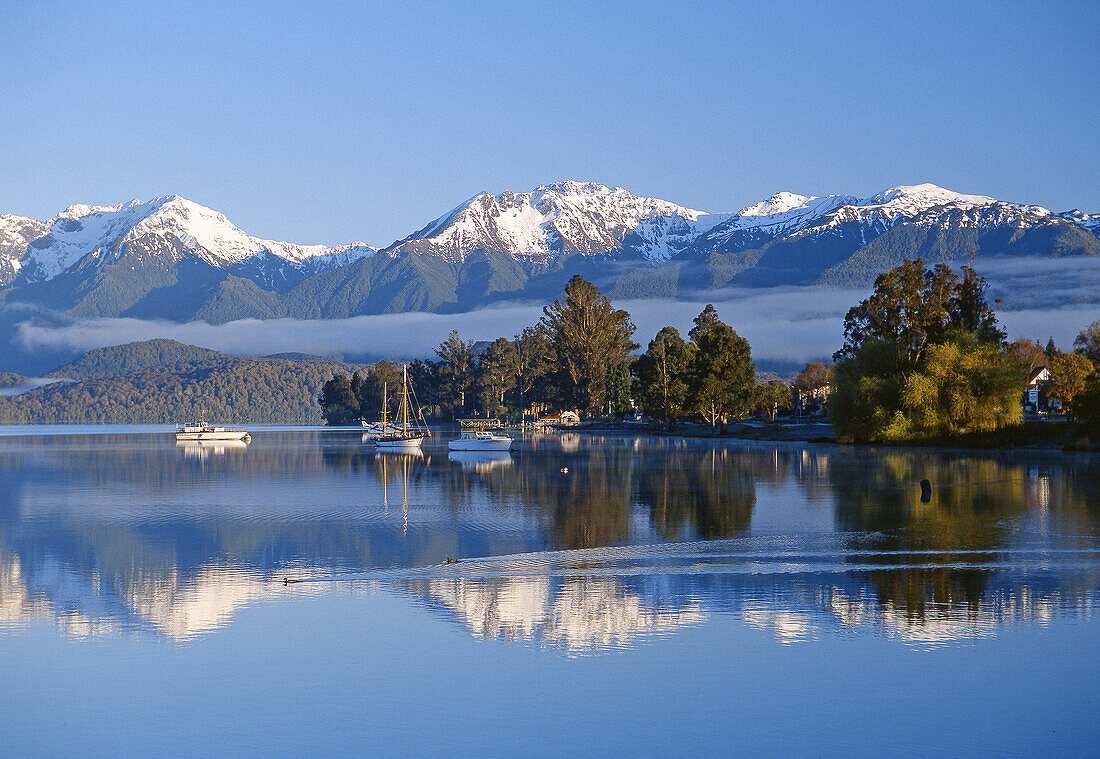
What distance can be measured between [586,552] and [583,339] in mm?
127632

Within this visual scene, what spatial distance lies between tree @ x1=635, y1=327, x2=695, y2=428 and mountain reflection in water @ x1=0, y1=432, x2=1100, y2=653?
74175mm

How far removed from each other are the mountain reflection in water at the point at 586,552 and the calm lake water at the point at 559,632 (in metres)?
0.11

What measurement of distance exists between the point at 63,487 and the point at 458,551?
29878mm

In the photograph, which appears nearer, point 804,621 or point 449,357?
point 804,621

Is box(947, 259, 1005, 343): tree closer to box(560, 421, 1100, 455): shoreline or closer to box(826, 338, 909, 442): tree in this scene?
box(826, 338, 909, 442): tree

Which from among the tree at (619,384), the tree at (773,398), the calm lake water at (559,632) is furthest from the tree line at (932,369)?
the tree at (619,384)

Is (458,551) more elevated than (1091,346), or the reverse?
(1091,346)

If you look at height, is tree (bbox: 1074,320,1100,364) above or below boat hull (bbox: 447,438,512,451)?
above

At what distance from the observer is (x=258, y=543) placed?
25.4 m

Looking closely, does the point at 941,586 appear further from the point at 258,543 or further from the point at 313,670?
the point at 258,543

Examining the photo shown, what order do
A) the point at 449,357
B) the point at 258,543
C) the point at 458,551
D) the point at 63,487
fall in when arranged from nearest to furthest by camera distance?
the point at 458,551, the point at 258,543, the point at 63,487, the point at 449,357

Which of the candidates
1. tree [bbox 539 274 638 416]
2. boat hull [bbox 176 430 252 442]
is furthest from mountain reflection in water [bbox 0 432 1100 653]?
tree [bbox 539 274 638 416]

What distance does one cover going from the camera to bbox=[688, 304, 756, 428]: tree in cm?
10562

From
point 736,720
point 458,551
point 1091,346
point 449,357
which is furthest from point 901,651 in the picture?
point 449,357
